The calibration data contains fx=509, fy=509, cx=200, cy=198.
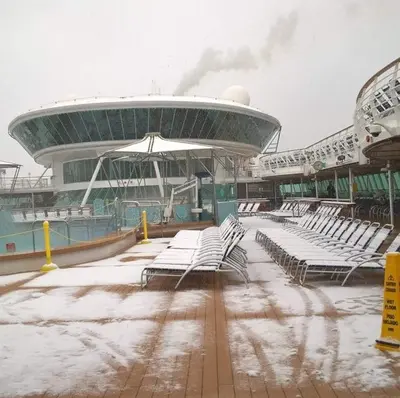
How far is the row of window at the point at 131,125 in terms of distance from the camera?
46.2 metres

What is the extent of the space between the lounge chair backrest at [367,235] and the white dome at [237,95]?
5405 cm

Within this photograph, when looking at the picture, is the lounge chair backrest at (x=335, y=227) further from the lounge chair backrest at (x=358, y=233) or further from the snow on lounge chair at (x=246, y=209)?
the snow on lounge chair at (x=246, y=209)

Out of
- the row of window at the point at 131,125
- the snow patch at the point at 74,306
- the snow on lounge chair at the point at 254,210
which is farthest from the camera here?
the row of window at the point at 131,125

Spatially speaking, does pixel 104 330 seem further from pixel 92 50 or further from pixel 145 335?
pixel 92 50

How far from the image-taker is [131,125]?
46531 mm

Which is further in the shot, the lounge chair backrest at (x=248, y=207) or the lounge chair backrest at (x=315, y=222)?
the lounge chair backrest at (x=248, y=207)

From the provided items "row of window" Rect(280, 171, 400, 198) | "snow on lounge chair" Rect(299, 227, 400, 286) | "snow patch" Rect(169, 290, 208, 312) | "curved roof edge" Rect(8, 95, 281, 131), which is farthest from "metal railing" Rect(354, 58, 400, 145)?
"curved roof edge" Rect(8, 95, 281, 131)

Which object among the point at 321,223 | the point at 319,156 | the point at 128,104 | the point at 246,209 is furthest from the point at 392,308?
the point at 128,104

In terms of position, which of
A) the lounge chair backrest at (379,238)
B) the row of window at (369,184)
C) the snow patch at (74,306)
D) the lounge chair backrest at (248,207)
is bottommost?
the snow patch at (74,306)

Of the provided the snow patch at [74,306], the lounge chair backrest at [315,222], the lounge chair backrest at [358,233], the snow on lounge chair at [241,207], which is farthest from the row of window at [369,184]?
the snow patch at [74,306]

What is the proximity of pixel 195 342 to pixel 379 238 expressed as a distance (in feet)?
13.5

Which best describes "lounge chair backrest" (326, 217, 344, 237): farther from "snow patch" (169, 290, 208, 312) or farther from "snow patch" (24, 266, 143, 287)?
"snow patch" (24, 266, 143, 287)

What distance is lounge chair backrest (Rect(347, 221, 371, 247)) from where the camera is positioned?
841 cm

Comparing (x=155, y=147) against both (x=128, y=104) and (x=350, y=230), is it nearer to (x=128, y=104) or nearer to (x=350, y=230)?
(x=350, y=230)
